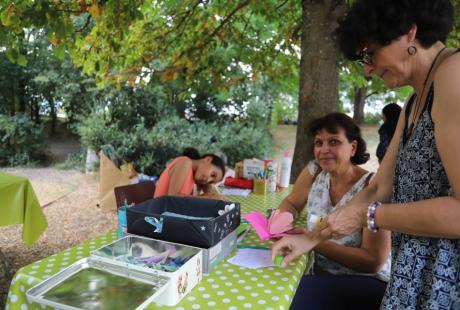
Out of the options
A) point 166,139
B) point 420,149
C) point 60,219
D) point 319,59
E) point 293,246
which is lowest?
point 60,219

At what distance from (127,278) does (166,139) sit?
6.43 meters

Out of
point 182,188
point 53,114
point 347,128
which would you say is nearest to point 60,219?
point 182,188

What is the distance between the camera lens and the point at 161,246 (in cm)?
136

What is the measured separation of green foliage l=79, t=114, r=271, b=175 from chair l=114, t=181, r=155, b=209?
4003 millimetres

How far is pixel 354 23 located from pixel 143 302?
108 cm

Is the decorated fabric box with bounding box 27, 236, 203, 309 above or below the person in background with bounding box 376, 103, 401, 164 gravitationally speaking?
below

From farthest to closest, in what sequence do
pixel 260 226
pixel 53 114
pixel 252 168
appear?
1. pixel 53 114
2. pixel 252 168
3. pixel 260 226

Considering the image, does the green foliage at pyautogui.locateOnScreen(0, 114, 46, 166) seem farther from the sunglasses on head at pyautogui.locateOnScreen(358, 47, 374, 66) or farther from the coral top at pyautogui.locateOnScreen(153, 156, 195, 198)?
the sunglasses on head at pyautogui.locateOnScreen(358, 47, 374, 66)

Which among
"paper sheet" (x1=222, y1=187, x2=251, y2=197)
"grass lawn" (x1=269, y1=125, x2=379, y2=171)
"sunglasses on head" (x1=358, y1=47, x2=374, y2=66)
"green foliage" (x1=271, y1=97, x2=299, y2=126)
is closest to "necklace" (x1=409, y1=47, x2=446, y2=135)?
"sunglasses on head" (x1=358, y1=47, x2=374, y2=66)

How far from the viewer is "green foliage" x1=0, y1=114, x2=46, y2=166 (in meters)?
8.66

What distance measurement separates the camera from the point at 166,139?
24.6 ft

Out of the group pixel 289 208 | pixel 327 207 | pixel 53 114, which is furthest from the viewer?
pixel 53 114

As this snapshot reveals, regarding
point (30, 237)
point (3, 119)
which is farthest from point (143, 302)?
point (3, 119)

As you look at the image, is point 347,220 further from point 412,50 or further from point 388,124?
point 388,124
